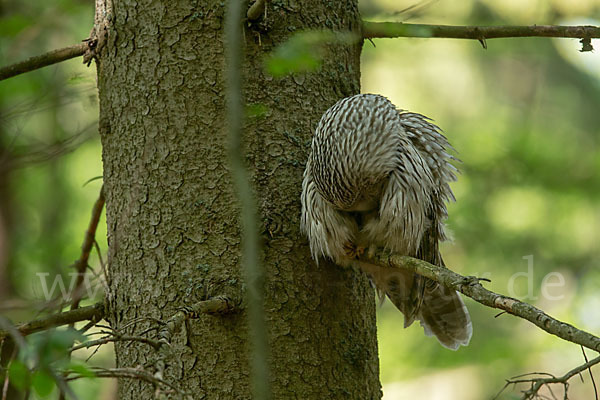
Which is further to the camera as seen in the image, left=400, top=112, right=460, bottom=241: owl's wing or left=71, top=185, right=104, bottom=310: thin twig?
left=400, top=112, right=460, bottom=241: owl's wing

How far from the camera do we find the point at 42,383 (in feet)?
5.42

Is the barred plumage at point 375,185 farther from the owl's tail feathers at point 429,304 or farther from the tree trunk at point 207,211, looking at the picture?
the tree trunk at point 207,211

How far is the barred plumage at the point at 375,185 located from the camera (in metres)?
3.00

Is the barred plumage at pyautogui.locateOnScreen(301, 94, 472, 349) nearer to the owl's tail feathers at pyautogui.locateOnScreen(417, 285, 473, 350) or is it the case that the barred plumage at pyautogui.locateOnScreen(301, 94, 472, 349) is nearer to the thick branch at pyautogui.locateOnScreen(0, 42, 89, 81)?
the owl's tail feathers at pyautogui.locateOnScreen(417, 285, 473, 350)

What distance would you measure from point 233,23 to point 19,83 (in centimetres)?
413

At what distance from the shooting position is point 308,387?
2.79 m

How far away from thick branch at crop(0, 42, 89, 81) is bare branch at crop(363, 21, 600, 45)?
1.53 metres

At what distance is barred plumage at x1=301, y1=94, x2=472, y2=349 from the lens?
118 inches

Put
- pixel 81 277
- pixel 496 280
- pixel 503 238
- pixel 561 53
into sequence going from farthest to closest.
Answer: pixel 561 53 → pixel 496 280 → pixel 503 238 → pixel 81 277

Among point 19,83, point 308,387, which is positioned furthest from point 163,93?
point 19,83

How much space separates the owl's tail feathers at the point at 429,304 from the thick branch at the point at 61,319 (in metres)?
1.46

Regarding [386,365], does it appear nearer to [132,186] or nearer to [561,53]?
[561,53]

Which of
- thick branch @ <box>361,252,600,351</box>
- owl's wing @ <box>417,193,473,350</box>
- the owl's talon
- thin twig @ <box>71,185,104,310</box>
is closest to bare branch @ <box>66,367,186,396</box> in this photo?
thick branch @ <box>361,252,600,351</box>

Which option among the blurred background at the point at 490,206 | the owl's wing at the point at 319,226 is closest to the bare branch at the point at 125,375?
the owl's wing at the point at 319,226
